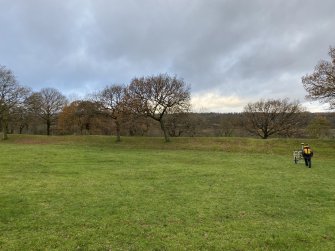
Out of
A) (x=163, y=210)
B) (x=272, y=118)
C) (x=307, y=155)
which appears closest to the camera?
(x=163, y=210)

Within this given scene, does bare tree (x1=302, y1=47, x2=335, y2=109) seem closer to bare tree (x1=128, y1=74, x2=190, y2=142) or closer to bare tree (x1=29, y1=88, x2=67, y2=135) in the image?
bare tree (x1=128, y1=74, x2=190, y2=142)

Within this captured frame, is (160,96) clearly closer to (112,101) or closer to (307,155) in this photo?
(112,101)

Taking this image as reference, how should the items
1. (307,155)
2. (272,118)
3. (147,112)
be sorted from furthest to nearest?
(272,118) → (147,112) → (307,155)

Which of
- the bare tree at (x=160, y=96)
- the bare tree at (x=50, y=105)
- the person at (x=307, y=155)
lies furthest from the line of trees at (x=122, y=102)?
the person at (x=307, y=155)

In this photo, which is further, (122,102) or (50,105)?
(50,105)

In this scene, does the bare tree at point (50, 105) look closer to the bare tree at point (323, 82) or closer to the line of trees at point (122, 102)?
the line of trees at point (122, 102)

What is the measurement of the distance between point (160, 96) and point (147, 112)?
3.07 meters

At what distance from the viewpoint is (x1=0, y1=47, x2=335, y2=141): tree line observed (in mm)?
43438

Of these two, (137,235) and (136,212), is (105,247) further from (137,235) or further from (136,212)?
(136,212)

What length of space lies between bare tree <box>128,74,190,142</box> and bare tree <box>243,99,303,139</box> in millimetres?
31223

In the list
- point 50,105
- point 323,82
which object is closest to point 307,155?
point 323,82

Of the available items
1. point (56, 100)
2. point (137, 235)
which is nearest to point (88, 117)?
point (56, 100)

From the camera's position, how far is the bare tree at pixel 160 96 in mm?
43719

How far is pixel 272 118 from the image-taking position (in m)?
69.7
